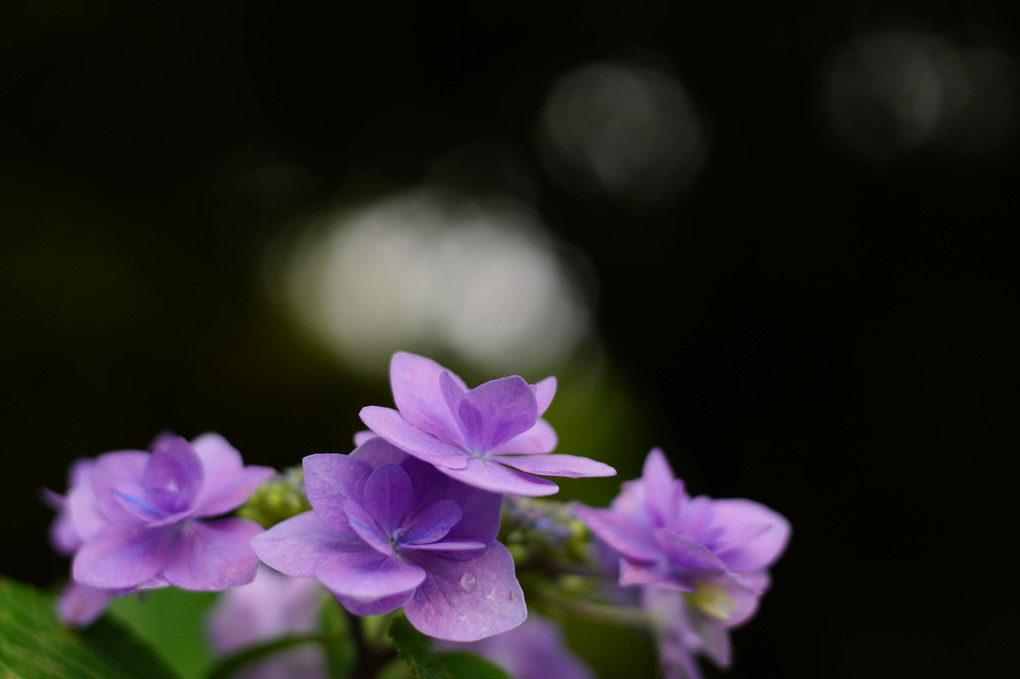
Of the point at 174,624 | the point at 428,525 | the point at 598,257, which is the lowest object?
the point at 598,257

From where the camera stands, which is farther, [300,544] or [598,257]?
[598,257]

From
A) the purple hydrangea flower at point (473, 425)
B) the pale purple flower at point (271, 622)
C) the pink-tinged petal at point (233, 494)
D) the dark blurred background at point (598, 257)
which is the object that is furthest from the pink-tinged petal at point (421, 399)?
the dark blurred background at point (598, 257)

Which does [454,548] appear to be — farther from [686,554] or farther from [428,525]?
[686,554]

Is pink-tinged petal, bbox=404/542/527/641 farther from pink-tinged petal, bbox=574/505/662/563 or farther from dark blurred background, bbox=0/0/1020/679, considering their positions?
dark blurred background, bbox=0/0/1020/679

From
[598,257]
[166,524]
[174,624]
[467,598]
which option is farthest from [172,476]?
[598,257]

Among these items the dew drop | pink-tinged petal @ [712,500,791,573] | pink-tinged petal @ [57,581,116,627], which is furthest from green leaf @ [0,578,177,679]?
pink-tinged petal @ [712,500,791,573]

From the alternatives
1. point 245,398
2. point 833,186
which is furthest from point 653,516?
point 833,186
